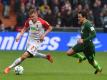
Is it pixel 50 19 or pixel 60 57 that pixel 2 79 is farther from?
pixel 50 19

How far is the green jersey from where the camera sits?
59.0ft

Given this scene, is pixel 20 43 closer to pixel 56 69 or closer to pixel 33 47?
pixel 56 69

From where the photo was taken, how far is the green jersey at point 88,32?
18.0 metres

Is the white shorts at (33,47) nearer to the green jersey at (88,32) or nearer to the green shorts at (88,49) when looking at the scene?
the green shorts at (88,49)

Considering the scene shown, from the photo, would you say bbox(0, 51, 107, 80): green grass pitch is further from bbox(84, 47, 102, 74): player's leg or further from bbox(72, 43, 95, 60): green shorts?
bbox(72, 43, 95, 60): green shorts

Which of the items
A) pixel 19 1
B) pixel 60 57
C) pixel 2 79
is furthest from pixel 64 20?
pixel 2 79

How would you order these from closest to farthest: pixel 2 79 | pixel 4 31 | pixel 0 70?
pixel 2 79 → pixel 0 70 → pixel 4 31

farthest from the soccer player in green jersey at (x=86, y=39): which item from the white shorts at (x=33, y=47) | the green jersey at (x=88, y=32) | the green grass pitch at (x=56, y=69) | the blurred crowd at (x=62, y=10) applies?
the blurred crowd at (x=62, y=10)

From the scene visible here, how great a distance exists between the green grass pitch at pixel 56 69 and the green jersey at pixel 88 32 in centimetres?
110

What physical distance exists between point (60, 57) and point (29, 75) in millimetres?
7449

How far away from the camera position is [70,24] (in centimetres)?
3109

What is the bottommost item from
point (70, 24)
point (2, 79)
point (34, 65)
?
point (70, 24)

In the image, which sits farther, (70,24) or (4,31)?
(70,24)

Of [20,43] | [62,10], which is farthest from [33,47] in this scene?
[62,10]
